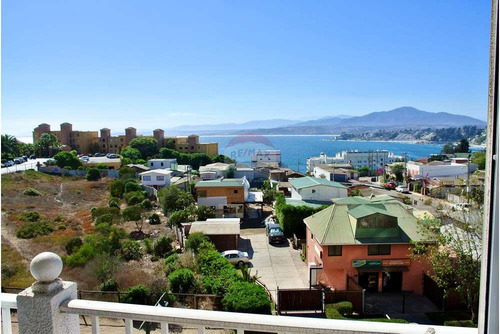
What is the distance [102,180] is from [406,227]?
3379cm

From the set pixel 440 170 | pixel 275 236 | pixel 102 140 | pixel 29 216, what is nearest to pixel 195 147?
pixel 102 140

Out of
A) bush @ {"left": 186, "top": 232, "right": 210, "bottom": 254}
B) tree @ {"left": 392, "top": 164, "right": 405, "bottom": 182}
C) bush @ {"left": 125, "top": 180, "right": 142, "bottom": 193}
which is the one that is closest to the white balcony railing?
bush @ {"left": 186, "top": 232, "right": 210, "bottom": 254}

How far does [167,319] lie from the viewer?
1.60m

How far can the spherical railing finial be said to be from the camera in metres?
1.64

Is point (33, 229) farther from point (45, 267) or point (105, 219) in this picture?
point (45, 267)

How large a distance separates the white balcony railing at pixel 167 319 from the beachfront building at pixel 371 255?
10897mm

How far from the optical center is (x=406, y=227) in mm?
12656

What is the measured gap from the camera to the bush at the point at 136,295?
9633mm

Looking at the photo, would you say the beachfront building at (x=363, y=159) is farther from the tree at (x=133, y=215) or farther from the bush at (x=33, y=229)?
the bush at (x=33, y=229)

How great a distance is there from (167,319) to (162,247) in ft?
47.8

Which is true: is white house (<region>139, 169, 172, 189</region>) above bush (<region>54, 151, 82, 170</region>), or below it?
below

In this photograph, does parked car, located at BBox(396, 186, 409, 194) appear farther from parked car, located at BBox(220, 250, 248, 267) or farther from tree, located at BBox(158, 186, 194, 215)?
parked car, located at BBox(220, 250, 248, 267)

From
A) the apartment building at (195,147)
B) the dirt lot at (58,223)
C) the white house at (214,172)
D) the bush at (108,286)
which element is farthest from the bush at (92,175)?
the bush at (108,286)

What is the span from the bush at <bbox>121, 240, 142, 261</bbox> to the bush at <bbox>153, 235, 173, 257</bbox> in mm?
745
